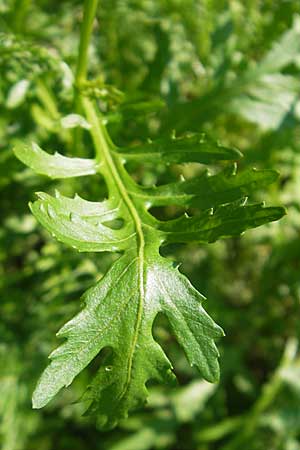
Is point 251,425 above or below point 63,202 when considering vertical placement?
below

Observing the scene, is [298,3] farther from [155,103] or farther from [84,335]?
[84,335]

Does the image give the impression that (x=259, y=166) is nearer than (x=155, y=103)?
No

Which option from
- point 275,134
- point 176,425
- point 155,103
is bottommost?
point 176,425

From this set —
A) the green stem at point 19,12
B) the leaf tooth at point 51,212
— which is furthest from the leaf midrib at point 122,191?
the green stem at point 19,12

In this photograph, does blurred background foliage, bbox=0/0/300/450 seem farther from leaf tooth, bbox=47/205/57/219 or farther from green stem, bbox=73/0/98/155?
leaf tooth, bbox=47/205/57/219

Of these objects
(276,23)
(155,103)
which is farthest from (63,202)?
(276,23)

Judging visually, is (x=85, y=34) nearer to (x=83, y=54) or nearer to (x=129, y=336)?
(x=83, y=54)

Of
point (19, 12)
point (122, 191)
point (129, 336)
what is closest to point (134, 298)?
point (129, 336)

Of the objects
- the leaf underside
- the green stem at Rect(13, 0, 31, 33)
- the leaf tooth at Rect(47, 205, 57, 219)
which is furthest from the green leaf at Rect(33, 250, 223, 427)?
the green stem at Rect(13, 0, 31, 33)
